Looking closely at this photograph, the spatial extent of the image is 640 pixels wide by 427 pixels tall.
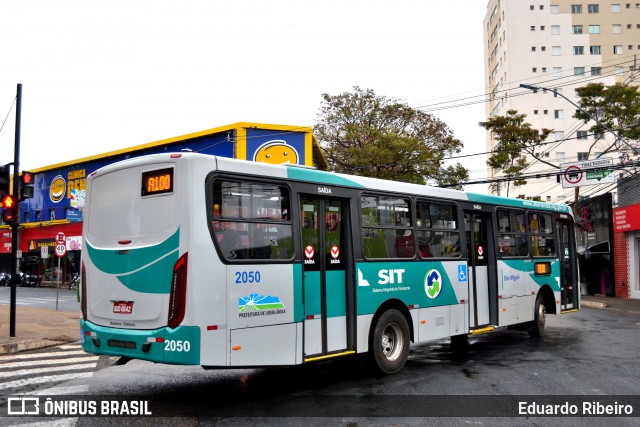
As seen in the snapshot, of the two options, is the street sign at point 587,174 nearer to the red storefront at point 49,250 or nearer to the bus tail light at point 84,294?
the bus tail light at point 84,294

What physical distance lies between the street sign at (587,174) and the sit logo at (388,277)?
63.6 ft

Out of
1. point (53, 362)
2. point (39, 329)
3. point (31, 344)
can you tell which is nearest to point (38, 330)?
point (39, 329)

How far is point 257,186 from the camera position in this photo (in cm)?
796

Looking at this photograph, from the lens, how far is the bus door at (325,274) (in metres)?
8.48

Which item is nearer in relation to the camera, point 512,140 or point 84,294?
point 84,294

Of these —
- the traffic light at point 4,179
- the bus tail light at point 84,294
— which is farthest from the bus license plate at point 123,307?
the traffic light at point 4,179

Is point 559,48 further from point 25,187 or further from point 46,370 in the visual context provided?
point 46,370

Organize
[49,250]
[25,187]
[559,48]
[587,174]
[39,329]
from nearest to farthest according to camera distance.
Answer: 1. [25,187]
2. [39,329]
3. [587,174]
4. [49,250]
5. [559,48]

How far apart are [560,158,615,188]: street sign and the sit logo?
1939 cm

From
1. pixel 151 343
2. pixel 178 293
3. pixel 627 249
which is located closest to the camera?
pixel 178 293

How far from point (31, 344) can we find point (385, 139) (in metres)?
28.0

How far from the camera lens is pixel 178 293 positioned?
714cm

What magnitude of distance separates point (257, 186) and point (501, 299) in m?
6.95

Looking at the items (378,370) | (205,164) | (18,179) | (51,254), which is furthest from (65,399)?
(51,254)
